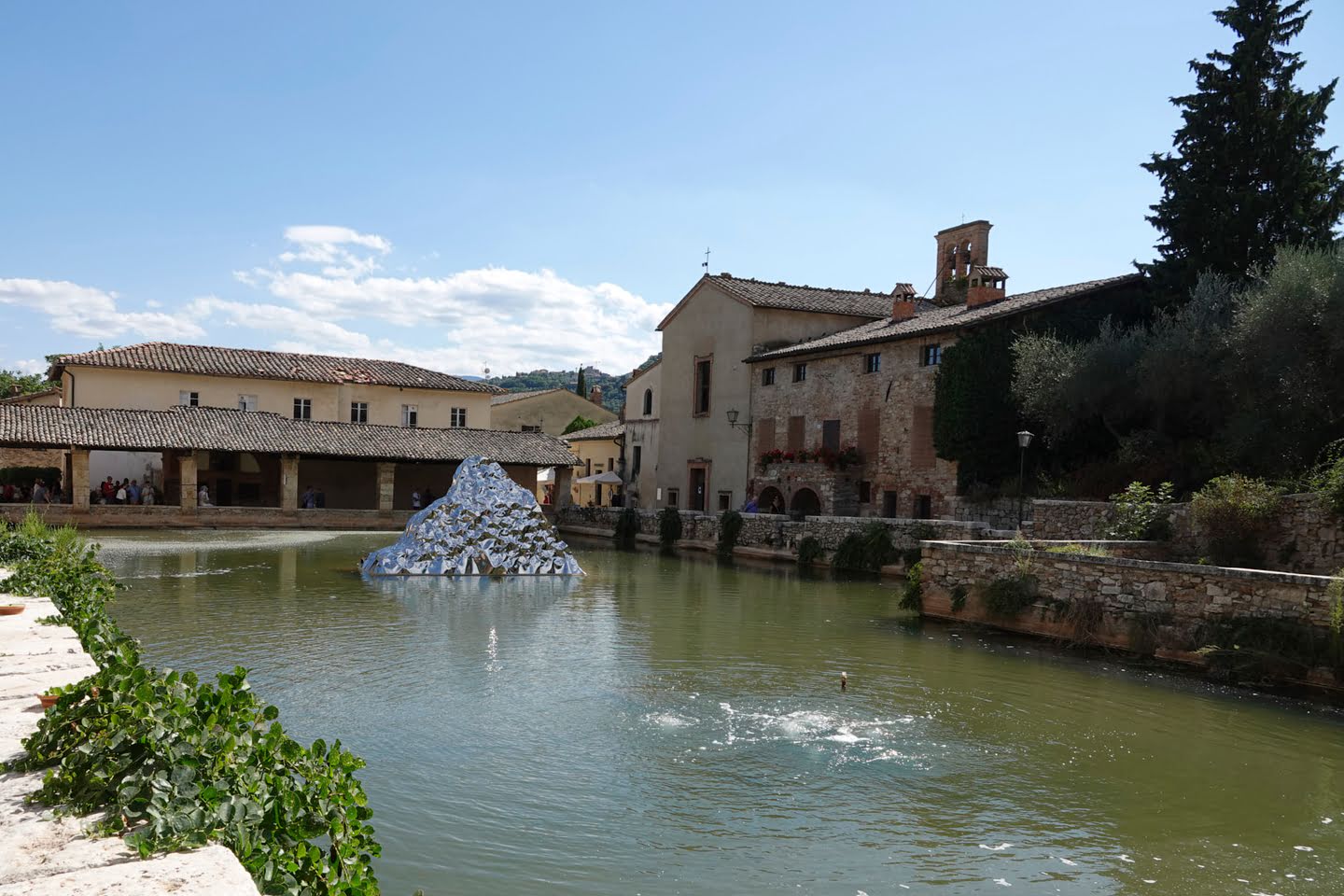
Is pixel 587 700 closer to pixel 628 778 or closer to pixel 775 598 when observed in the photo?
pixel 628 778

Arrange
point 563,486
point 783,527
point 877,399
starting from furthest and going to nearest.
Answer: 1. point 563,486
2. point 877,399
3. point 783,527

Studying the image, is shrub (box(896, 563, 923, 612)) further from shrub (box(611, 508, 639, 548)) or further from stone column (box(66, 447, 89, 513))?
stone column (box(66, 447, 89, 513))

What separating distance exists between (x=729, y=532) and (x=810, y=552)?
4002mm

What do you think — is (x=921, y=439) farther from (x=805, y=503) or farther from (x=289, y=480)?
(x=289, y=480)

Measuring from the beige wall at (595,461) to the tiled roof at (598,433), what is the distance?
0.31 m

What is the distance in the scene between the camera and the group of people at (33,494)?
32500mm

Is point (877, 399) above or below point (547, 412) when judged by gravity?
below

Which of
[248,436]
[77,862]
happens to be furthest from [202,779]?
[248,436]

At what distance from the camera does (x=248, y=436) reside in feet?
114

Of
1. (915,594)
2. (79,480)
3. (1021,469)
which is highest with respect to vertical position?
(1021,469)

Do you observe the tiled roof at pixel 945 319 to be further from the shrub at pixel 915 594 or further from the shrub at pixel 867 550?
the shrub at pixel 915 594

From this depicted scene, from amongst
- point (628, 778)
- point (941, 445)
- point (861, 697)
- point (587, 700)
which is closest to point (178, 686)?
point (628, 778)

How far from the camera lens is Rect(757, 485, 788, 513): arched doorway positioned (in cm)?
3309

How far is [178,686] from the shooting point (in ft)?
13.8
